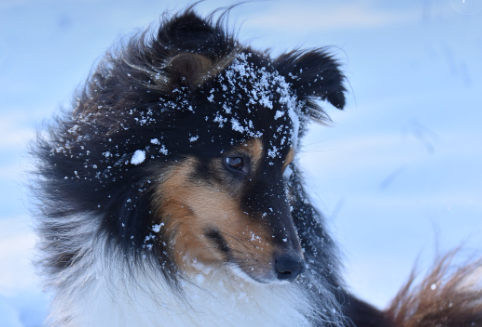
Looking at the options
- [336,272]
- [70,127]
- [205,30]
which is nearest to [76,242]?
[70,127]

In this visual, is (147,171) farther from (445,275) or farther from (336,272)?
(445,275)

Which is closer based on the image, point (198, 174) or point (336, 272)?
point (198, 174)

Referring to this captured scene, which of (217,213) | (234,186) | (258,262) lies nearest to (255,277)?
(258,262)

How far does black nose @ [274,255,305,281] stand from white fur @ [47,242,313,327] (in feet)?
0.95

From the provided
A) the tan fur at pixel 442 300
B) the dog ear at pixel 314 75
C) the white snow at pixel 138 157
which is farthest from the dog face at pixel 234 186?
the tan fur at pixel 442 300

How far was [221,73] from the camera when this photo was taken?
2900 mm

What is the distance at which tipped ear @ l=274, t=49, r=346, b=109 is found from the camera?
336 centimetres

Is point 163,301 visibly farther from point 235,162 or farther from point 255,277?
point 235,162

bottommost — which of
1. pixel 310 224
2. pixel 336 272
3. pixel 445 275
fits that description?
pixel 445 275

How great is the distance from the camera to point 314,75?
3.36 metres

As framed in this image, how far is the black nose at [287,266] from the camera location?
272 cm

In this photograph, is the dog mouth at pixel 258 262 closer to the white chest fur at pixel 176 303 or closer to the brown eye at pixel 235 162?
the white chest fur at pixel 176 303

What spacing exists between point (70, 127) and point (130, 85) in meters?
0.51

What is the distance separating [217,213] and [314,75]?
1.17 m
